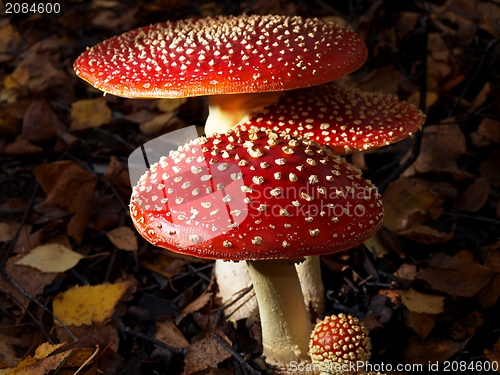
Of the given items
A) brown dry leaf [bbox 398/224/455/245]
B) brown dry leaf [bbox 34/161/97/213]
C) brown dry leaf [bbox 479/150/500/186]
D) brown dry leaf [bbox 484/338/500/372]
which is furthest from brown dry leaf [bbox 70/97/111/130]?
brown dry leaf [bbox 484/338/500/372]

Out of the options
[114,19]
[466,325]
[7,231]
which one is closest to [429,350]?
[466,325]

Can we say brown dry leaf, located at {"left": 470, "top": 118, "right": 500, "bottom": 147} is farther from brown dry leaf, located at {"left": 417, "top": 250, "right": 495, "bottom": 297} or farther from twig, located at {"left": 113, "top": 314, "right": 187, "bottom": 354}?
twig, located at {"left": 113, "top": 314, "right": 187, "bottom": 354}

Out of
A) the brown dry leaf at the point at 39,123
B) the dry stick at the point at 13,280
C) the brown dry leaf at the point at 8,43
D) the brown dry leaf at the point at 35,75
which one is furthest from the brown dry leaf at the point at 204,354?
the brown dry leaf at the point at 8,43

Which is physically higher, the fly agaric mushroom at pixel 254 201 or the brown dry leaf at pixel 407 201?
the fly agaric mushroom at pixel 254 201

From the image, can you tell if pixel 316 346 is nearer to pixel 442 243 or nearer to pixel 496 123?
pixel 442 243

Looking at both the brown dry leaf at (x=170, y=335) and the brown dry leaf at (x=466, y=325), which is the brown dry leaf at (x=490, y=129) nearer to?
the brown dry leaf at (x=466, y=325)

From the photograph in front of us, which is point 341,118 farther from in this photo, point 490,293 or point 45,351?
point 45,351
